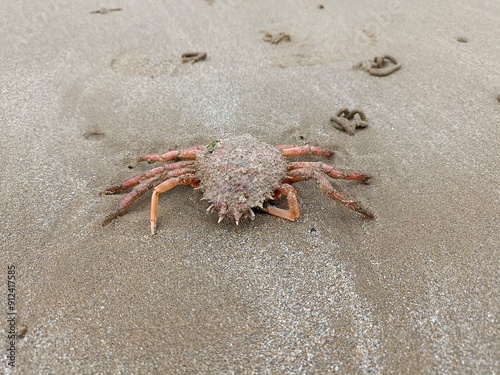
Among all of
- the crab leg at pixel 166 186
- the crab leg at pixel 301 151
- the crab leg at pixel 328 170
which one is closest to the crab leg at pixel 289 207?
the crab leg at pixel 328 170

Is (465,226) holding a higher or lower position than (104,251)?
higher

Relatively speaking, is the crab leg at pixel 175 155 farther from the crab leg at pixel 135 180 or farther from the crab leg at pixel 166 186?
the crab leg at pixel 166 186

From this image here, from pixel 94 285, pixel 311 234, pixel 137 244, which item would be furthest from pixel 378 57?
pixel 94 285

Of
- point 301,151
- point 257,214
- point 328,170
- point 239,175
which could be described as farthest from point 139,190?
point 328,170

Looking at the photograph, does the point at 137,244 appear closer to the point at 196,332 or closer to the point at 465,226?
the point at 196,332

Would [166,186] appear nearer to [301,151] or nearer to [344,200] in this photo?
[301,151]

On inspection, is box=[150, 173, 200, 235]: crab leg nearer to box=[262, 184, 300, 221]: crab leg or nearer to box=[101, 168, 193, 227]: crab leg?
box=[101, 168, 193, 227]: crab leg

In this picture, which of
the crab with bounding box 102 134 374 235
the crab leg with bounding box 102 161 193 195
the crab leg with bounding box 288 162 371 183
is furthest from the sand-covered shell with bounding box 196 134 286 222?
the crab leg with bounding box 102 161 193 195
